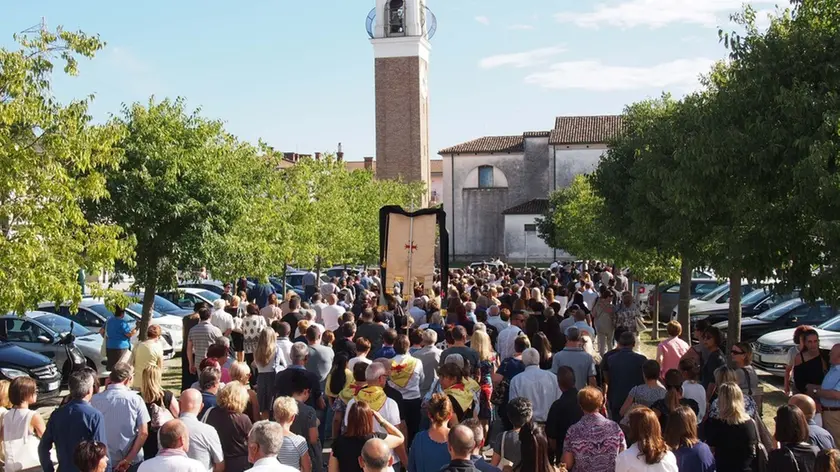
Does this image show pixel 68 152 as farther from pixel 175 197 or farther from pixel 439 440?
pixel 439 440

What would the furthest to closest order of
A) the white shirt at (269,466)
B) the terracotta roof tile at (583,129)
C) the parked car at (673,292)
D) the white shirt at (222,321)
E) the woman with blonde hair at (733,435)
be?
the terracotta roof tile at (583,129) → the parked car at (673,292) → the white shirt at (222,321) → the woman with blonde hair at (733,435) → the white shirt at (269,466)

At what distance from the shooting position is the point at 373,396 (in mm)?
8258

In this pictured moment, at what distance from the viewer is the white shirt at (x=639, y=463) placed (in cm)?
631

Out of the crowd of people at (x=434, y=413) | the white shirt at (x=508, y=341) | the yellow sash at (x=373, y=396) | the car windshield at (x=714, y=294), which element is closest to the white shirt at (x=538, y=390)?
the crowd of people at (x=434, y=413)

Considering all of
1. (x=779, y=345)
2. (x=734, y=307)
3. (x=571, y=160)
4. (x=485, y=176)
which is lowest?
(x=779, y=345)

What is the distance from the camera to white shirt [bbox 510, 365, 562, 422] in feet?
30.0

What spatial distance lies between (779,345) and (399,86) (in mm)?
53905

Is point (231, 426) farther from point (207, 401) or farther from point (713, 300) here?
point (713, 300)

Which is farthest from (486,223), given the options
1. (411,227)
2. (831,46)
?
(831,46)

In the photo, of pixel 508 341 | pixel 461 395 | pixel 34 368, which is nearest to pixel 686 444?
pixel 461 395

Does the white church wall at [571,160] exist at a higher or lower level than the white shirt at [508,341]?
higher

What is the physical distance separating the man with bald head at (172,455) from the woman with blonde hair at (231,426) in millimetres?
1241

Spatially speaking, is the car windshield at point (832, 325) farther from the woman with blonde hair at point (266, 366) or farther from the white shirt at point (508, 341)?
the woman with blonde hair at point (266, 366)

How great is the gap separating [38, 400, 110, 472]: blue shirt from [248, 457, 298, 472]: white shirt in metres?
2.00
